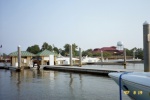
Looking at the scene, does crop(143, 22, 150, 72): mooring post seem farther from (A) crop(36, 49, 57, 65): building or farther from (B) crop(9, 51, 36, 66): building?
(A) crop(36, 49, 57, 65): building

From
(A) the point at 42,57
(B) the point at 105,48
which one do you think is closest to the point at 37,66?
(A) the point at 42,57

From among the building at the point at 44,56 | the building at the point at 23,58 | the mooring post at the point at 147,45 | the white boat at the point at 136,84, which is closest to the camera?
the white boat at the point at 136,84

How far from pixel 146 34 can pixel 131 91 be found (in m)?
7.31

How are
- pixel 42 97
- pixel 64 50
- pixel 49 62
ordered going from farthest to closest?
pixel 64 50, pixel 49 62, pixel 42 97

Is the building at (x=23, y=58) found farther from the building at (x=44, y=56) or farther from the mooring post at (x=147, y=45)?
the mooring post at (x=147, y=45)

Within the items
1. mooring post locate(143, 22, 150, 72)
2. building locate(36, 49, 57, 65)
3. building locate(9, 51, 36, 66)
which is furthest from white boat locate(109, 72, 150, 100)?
building locate(36, 49, 57, 65)

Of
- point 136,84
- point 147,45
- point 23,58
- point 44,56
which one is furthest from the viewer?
point 44,56

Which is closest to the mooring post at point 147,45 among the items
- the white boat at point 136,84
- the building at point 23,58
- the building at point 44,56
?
the white boat at point 136,84

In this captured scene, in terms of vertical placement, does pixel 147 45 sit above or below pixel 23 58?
above

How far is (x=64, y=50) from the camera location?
105625 millimetres

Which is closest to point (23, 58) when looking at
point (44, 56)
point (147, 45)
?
point (44, 56)

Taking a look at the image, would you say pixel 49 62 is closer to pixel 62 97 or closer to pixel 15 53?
pixel 15 53

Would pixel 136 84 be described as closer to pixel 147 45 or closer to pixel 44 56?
pixel 147 45

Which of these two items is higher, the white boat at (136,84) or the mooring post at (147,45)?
the mooring post at (147,45)
